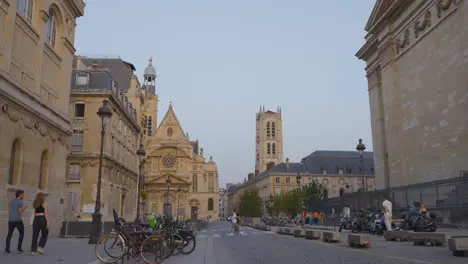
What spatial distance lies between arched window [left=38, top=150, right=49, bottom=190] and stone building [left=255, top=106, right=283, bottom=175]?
98.2 m

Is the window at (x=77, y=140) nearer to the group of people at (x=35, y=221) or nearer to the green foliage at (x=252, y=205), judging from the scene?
the group of people at (x=35, y=221)

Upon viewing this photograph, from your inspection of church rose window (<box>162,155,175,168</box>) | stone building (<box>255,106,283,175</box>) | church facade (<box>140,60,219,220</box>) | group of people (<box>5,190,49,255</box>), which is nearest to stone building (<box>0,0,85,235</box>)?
group of people (<box>5,190,49,255</box>)

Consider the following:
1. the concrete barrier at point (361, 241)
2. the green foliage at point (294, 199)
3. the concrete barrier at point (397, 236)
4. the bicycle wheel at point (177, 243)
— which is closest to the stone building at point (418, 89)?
the concrete barrier at point (397, 236)

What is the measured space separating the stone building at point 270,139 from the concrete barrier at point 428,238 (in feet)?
340

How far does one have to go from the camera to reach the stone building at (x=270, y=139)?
386 ft

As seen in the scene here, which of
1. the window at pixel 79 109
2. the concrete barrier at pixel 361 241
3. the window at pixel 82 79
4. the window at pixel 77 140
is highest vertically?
the window at pixel 82 79

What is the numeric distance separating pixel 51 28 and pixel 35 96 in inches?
185

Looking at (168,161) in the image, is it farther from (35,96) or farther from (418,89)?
(35,96)

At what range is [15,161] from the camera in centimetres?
1630

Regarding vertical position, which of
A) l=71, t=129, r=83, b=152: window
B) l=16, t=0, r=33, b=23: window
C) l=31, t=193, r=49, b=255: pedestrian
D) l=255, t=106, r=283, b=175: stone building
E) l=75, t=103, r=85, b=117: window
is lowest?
l=31, t=193, r=49, b=255: pedestrian

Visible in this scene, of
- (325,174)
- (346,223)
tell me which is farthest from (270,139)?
(346,223)

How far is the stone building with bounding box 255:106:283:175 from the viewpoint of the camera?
386 ft

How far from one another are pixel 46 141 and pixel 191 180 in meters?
56.7

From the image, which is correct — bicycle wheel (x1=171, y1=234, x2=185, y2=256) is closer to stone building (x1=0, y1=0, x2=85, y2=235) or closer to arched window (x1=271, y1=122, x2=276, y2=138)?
stone building (x1=0, y1=0, x2=85, y2=235)
